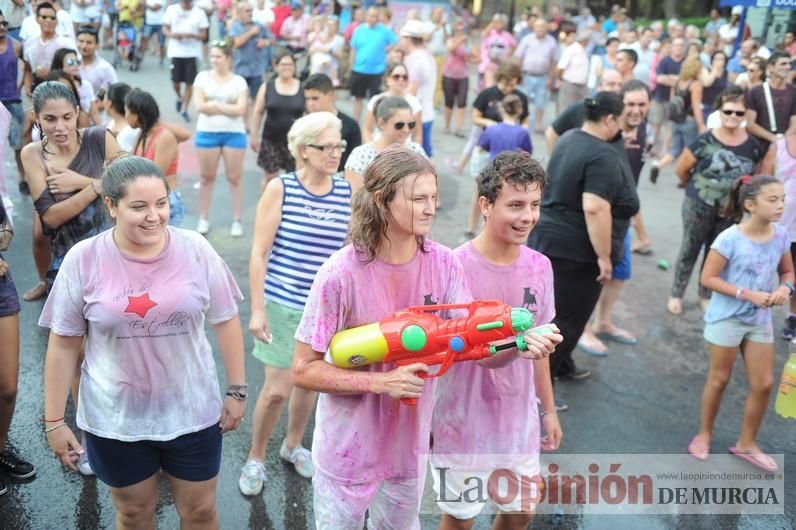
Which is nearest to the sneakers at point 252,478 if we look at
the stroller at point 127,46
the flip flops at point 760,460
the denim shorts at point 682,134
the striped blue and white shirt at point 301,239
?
the striped blue and white shirt at point 301,239

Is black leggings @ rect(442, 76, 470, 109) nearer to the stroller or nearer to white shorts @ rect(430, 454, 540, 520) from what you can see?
the stroller

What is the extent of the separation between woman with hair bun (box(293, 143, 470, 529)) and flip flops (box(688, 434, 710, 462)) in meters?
2.37

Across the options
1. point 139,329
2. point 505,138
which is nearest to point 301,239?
point 139,329

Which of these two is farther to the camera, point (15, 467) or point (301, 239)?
point (15, 467)

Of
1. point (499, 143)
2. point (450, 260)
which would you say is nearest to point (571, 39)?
point (499, 143)

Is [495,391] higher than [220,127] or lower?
lower

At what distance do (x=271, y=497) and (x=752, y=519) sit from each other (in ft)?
8.28

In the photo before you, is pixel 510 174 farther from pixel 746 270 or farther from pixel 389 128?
pixel 389 128

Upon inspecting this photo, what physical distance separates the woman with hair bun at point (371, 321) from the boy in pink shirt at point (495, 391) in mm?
296

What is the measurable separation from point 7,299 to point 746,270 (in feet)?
12.5

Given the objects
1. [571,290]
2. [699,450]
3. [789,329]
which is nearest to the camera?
[699,450]

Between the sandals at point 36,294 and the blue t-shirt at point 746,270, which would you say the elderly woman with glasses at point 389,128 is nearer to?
the blue t-shirt at point 746,270

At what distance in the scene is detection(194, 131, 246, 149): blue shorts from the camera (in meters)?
7.07

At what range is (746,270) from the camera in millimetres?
4066
